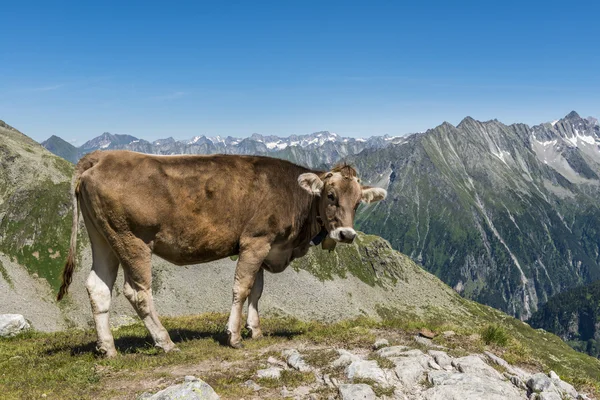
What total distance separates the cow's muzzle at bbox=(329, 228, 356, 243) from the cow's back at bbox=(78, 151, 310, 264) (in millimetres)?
2022

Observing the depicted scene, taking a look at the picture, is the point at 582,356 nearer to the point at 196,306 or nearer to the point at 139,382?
the point at 196,306

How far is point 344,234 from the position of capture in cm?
1206

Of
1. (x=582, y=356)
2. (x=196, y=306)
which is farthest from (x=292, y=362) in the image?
(x=582, y=356)

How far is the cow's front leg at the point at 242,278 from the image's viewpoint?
1305 cm

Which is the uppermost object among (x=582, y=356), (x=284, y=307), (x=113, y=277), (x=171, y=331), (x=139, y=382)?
(x=113, y=277)

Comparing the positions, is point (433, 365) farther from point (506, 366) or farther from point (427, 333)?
point (427, 333)

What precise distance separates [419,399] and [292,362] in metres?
3.28

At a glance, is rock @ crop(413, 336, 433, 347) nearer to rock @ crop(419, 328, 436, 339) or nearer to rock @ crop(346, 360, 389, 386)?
rock @ crop(419, 328, 436, 339)

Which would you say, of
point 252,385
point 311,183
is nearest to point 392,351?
point 252,385

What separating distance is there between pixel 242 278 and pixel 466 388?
22.4 ft

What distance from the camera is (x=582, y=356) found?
193 metres

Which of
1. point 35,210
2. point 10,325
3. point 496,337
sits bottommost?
point 35,210

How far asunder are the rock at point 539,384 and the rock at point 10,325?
1895 centimetres

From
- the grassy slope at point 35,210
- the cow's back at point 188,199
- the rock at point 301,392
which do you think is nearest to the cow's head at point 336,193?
the cow's back at point 188,199
